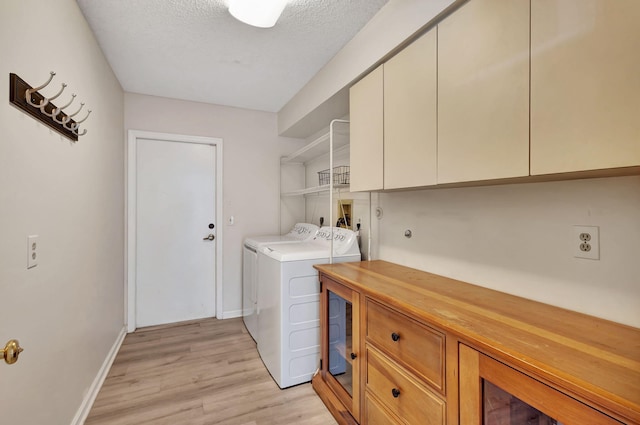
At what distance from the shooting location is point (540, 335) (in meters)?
0.89

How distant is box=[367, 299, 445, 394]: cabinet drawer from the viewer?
1043mm

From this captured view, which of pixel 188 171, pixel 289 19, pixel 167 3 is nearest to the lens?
pixel 167 3

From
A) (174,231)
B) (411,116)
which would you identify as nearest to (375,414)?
(411,116)

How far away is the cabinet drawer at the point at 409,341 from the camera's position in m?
1.04

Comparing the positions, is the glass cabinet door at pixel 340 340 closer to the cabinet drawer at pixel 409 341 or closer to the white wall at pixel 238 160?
the cabinet drawer at pixel 409 341

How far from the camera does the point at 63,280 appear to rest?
1.45 m

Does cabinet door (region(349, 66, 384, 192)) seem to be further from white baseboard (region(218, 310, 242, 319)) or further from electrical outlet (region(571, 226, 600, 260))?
white baseboard (region(218, 310, 242, 319))

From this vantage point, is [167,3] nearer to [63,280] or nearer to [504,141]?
[63,280]

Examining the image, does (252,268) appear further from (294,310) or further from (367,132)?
(367,132)

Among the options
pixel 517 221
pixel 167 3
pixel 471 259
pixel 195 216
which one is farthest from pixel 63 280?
pixel 517 221

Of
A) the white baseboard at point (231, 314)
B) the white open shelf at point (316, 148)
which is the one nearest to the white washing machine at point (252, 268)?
the white baseboard at point (231, 314)

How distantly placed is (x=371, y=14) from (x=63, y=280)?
221 cm

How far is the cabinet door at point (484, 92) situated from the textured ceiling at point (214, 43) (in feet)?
2.40

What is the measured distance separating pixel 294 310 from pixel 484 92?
166 cm
